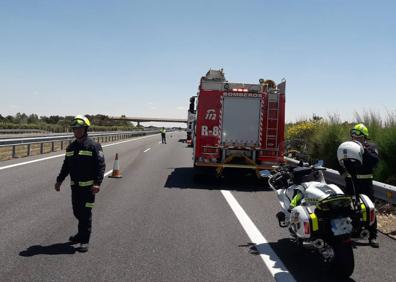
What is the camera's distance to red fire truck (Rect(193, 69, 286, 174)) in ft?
42.6

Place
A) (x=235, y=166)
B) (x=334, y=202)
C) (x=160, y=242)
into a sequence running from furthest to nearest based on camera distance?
(x=235, y=166) < (x=160, y=242) < (x=334, y=202)

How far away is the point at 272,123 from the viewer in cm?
1306

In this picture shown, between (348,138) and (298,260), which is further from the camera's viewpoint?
(348,138)

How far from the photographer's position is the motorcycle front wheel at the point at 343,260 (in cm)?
474

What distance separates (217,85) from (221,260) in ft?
27.5

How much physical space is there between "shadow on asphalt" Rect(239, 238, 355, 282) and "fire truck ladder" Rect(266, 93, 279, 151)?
21.9 feet

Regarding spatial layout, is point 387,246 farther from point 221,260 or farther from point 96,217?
point 96,217

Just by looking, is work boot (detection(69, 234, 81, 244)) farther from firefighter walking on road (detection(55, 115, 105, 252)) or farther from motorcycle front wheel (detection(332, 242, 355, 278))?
motorcycle front wheel (detection(332, 242, 355, 278))

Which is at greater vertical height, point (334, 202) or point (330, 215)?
point (334, 202)

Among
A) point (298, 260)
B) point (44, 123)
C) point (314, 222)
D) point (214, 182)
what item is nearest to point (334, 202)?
point (314, 222)

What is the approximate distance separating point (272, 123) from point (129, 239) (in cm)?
772

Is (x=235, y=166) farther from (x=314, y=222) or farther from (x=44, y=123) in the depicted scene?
(x=44, y=123)

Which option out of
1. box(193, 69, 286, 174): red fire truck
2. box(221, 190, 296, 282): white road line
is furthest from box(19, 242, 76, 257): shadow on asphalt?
box(193, 69, 286, 174): red fire truck

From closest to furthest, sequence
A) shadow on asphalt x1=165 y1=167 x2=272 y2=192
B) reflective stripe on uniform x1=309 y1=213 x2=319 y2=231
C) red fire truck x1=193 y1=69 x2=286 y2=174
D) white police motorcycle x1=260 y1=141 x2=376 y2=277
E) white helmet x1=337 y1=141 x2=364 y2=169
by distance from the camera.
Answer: white police motorcycle x1=260 y1=141 x2=376 y2=277 < reflective stripe on uniform x1=309 y1=213 x2=319 y2=231 < white helmet x1=337 y1=141 x2=364 y2=169 < shadow on asphalt x1=165 y1=167 x2=272 y2=192 < red fire truck x1=193 y1=69 x2=286 y2=174
